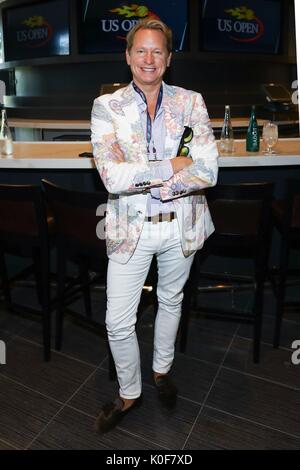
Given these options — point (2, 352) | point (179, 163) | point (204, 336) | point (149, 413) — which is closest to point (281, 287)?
point (204, 336)

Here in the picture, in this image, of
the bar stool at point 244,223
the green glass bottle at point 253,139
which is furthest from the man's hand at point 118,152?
the green glass bottle at point 253,139

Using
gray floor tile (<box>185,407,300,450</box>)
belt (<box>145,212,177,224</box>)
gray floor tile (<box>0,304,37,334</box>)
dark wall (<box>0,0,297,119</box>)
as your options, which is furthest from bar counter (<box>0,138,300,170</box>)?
dark wall (<box>0,0,297,119</box>)

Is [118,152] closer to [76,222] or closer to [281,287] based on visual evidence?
[76,222]

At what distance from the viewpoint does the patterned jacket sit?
1.35m

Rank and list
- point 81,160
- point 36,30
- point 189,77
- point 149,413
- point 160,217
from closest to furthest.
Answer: point 160,217 → point 149,413 → point 81,160 → point 189,77 → point 36,30

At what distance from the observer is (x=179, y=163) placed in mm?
1379

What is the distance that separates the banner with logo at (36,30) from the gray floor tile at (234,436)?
4.82 meters

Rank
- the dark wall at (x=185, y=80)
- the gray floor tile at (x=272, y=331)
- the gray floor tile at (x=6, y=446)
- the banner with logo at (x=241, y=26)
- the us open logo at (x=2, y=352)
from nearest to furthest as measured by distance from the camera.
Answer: the gray floor tile at (x=6, y=446)
the us open logo at (x=2, y=352)
the gray floor tile at (x=272, y=331)
the banner with logo at (x=241, y=26)
the dark wall at (x=185, y=80)

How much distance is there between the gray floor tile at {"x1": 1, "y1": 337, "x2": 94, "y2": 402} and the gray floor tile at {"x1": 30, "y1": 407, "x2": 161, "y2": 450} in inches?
6.6

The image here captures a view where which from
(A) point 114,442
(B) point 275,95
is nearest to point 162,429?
(A) point 114,442

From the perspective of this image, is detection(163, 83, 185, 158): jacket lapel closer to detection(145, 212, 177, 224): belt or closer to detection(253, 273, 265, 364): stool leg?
detection(145, 212, 177, 224): belt

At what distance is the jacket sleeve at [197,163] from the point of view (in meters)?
1.40

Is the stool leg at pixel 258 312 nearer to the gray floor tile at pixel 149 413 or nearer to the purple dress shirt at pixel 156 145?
the gray floor tile at pixel 149 413

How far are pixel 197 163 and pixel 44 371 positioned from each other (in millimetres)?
1297
